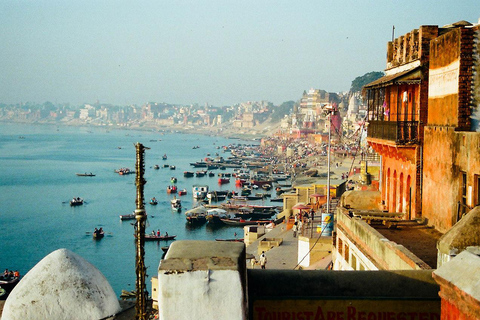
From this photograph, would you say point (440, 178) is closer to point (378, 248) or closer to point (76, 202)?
point (378, 248)

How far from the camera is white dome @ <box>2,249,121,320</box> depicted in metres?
5.38

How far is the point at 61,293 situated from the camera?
5488 mm

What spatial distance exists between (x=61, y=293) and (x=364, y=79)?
161 meters

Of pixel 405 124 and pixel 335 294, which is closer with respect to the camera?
pixel 335 294

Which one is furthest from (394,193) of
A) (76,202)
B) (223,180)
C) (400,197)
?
(223,180)

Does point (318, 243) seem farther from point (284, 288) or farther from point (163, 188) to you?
point (163, 188)

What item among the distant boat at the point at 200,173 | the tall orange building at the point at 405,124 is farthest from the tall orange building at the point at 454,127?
the distant boat at the point at 200,173

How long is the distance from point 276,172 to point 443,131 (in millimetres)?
97658

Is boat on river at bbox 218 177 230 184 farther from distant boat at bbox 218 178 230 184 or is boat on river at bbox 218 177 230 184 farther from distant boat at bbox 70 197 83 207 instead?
distant boat at bbox 70 197 83 207

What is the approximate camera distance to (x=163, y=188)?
88625mm

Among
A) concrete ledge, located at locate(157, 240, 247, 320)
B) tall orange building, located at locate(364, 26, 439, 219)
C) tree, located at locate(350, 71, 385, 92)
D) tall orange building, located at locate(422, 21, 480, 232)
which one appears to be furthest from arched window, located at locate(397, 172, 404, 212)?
tree, located at locate(350, 71, 385, 92)

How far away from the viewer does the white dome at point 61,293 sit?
538cm

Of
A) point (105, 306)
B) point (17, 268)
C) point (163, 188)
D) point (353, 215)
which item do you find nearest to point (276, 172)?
point (163, 188)

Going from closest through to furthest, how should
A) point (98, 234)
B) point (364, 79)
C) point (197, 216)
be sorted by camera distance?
point (98, 234) → point (197, 216) → point (364, 79)
